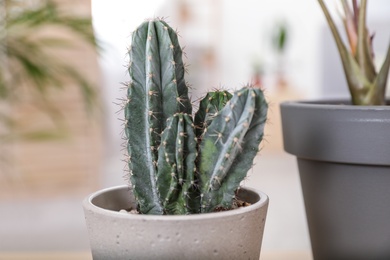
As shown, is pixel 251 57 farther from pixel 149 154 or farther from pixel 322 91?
pixel 149 154

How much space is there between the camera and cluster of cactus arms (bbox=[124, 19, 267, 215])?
405mm

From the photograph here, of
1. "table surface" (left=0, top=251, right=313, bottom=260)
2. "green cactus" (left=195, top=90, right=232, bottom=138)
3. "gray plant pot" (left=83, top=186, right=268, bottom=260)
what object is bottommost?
"table surface" (left=0, top=251, right=313, bottom=260)

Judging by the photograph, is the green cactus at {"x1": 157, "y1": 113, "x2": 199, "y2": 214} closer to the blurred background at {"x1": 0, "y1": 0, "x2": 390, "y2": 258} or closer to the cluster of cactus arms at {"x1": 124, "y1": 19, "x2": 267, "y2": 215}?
the cluster of cactus arms at {"x1": 124, "y1": 19, "x2": 267, "y2": 215}

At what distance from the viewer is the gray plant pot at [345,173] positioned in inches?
19.2

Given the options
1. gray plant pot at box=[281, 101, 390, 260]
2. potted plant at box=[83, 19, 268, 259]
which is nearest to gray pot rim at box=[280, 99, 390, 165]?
gray plant pot at box=[281, 101, 390, 260]

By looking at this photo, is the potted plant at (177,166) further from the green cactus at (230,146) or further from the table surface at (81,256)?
the table surface at (81,256)

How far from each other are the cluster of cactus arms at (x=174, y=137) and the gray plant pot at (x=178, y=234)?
30 millimetres

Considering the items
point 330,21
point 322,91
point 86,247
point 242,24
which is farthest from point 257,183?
point 242,24

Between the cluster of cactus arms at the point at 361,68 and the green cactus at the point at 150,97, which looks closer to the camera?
the green cactus at the point at 150,97

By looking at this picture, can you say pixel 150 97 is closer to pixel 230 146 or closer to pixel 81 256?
pixel 230 146

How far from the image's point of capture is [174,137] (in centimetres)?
41

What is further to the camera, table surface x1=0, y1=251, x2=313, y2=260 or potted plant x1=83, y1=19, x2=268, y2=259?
table surface x1=0, y1=251, x2=313, y2=260

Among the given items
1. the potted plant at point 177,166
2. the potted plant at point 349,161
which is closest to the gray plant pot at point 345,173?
the potted plant at point 349,161

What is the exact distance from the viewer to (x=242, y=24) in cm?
646
